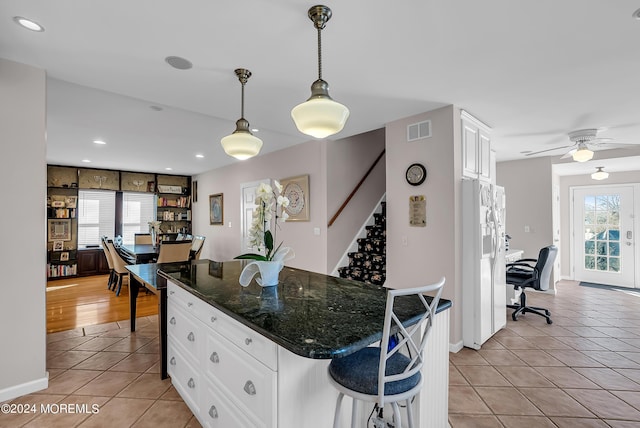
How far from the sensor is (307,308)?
4.99 ft

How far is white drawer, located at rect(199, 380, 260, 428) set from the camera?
4.55ft

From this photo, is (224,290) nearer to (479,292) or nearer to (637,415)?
(479,292)

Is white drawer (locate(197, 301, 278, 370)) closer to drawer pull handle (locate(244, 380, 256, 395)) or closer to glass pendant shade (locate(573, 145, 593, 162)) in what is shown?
drawer pull handle (locate(244, 380, 256, 395))

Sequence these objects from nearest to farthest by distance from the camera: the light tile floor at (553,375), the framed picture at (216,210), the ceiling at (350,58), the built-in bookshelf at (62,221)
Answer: the ceiling at (350,58)
the light tile floor at (553,375)
the built-in bookshelf at (62,221)
the framed picture at (216,210)

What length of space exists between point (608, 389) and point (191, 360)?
10.5 ft

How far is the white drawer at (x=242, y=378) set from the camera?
119 centimetres

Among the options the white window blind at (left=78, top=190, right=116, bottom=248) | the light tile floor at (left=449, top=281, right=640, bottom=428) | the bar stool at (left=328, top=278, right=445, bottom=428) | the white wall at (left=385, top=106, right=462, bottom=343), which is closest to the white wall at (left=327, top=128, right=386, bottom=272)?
the white wall at (left=385, top=106, right=462, bottom=343)

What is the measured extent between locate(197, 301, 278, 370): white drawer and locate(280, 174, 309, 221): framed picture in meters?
3.09

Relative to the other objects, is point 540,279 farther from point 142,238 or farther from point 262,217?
point 142,238

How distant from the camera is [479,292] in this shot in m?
3.12

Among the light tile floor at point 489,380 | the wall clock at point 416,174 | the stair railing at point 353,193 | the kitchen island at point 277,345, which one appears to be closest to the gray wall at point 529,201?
the light tile floor at point 489,380

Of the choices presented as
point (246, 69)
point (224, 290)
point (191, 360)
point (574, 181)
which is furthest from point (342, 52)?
point (574, 181)

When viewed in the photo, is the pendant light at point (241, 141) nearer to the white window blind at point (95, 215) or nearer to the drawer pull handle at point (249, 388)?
the drawer pull handle at point (249, 388)

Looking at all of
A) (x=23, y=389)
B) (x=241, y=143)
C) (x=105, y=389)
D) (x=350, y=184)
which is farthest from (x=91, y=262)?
(x=241, y=143)
